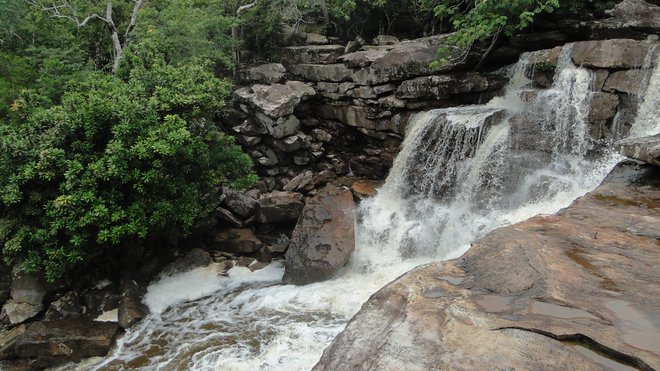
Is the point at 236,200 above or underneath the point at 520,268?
underneath

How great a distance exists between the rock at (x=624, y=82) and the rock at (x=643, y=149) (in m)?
3.69

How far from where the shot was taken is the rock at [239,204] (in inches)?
535

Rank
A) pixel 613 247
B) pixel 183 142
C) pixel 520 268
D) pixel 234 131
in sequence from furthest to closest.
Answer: pixel 234 131 → pixel 183 142 → pixel 613 247 → pixel 520 268

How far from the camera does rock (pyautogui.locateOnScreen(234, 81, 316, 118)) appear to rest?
15.4 metres

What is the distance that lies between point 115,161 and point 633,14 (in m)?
13.9

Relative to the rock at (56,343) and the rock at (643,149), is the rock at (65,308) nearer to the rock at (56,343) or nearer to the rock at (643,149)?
the rock at (56,343)

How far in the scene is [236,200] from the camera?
13.7 metres

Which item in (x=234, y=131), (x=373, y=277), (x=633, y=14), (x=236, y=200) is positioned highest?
(x=633, y=14)

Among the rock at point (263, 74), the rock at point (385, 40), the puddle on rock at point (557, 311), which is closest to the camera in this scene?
the puddle on rock at point (557, 311)

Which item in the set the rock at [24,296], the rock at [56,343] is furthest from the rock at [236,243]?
the rock at [24,296]

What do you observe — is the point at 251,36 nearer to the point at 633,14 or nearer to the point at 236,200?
the point at 236,200

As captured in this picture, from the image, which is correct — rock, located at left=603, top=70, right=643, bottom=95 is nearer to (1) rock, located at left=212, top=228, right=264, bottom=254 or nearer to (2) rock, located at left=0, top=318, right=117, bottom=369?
(1) rock, located at left=212, top=228, right=264, bottom=254

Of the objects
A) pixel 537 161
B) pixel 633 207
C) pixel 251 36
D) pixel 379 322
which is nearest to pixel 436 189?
pixel 537 161

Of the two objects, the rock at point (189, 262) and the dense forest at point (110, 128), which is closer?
the dense forest at point (110, 128)
